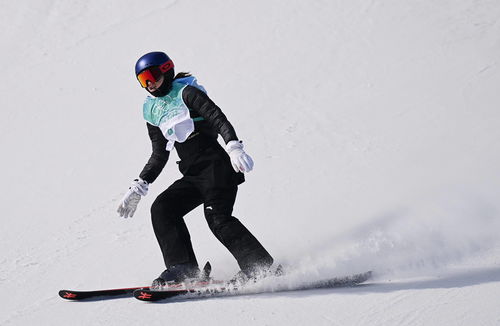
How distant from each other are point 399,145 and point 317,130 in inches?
37.8

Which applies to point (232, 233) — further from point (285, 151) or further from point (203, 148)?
point (285, 151)

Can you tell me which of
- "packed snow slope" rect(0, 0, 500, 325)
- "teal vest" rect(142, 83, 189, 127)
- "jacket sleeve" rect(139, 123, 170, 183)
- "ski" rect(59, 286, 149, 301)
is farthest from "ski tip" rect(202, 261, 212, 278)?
"teal vest" rect(142, 83, 189, 127)

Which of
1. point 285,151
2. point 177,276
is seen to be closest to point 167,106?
point 177,276

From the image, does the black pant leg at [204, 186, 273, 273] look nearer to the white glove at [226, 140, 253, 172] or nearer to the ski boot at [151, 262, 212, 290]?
the ski boot at [151, 262, 212, 290]

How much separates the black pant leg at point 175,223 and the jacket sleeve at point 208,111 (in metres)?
0.53

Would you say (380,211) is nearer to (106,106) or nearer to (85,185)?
Answer: (85,185)

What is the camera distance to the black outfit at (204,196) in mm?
4410

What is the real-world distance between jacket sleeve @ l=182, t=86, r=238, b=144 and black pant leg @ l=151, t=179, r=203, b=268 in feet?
1.75

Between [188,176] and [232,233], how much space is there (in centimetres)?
57

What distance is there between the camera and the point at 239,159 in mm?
4160

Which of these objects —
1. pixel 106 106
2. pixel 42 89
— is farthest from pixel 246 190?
pixel 42 89

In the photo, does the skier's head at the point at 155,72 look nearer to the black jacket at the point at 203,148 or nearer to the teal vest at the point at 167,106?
the teal vest at the point at 167,106

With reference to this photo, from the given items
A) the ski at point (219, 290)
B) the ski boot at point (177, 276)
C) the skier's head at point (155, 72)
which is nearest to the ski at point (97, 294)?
the ski boot at point (177, 276)

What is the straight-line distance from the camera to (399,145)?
283 inches
